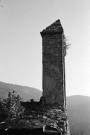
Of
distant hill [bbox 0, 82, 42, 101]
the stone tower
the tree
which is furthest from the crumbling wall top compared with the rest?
distant hill [bbox 0, 82, 42, 101]

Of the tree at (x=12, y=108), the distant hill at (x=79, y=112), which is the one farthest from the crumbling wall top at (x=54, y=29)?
the distant hill at (x=79, y=112)

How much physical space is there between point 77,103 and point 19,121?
1459 inches

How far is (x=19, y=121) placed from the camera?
649cm

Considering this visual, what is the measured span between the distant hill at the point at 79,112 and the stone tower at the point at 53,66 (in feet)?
95.4

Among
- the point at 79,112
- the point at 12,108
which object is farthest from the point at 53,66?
the point at 79,112

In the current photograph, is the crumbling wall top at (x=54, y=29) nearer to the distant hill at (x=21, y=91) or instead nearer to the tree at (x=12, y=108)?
the tree at (x=12, y=108)

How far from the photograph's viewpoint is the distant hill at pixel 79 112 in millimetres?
38816

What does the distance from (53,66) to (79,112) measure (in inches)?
1312

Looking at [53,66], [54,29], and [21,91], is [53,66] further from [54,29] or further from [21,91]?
[21,91]

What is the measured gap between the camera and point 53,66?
984cm

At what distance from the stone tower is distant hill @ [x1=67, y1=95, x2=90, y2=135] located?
95.4 feet

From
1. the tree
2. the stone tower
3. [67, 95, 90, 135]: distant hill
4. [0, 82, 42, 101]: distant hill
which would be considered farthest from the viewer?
[67, 95, 90, 135]: distant hill

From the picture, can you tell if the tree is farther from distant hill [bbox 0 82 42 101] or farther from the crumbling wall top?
distant hill [bbox 0 82 42 101]

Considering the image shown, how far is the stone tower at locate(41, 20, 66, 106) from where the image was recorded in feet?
31.4
